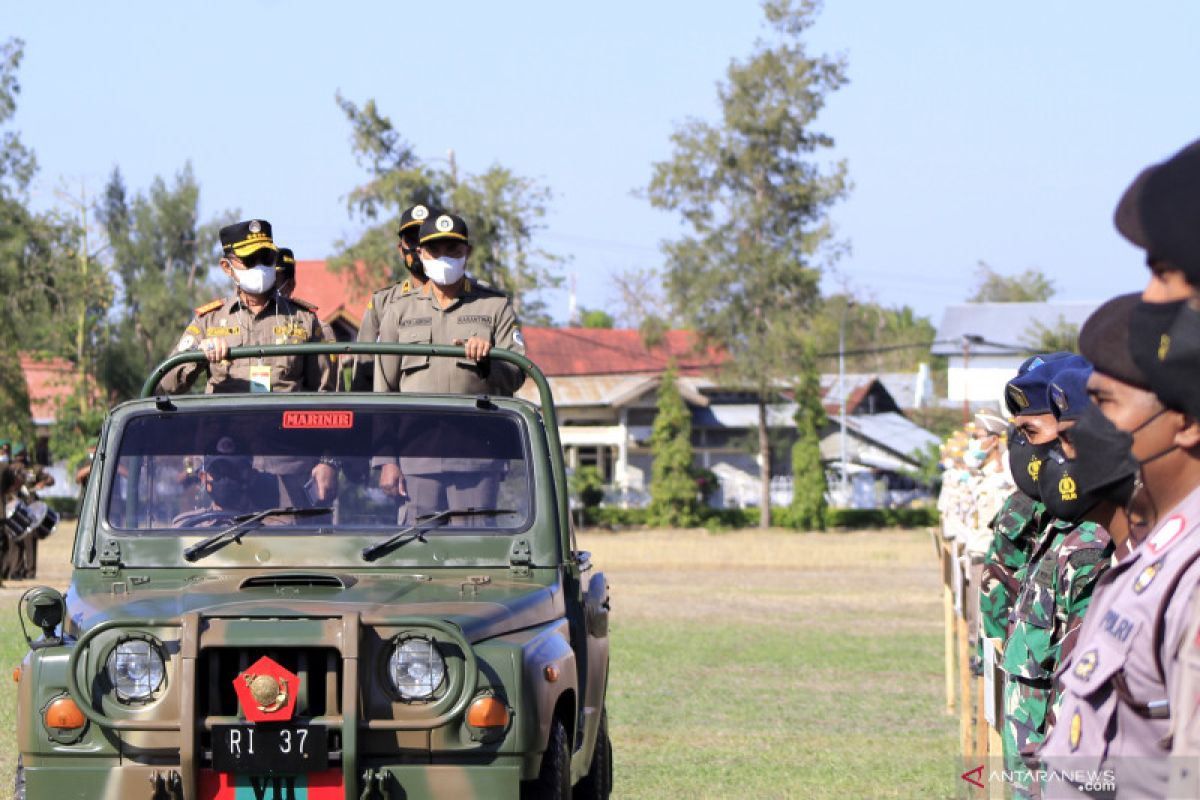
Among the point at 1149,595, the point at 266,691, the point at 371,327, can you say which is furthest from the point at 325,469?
the point at 1149,595

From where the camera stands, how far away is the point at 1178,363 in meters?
3.09

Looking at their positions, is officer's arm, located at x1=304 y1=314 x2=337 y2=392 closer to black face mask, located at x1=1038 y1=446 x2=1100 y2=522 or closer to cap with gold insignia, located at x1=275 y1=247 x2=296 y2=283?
cap with gold insignia, located at x1=275 y1=247 x2=296 y2=283

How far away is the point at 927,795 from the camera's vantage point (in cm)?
998

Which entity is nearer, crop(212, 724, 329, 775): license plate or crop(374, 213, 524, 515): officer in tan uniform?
crop(212, 724, 329, 775): license plate

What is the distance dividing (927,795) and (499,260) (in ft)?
142

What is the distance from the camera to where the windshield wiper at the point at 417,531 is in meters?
6.44

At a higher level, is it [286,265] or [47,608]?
[286,265]

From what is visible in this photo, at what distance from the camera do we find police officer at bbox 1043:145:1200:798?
3.02 metres

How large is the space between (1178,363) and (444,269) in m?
5.67

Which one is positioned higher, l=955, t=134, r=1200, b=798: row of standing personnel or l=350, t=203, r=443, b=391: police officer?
l=350, t=203, r=443, b=391: police officer

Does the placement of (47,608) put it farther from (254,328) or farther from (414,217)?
(414,217)

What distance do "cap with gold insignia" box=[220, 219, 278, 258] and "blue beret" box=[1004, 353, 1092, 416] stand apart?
3720mm

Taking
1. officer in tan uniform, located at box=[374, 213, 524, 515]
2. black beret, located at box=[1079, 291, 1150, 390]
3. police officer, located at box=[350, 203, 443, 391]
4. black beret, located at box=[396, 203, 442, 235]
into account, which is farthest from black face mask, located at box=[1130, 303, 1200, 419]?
black beret, located at box=[396, 203, 442, 235]

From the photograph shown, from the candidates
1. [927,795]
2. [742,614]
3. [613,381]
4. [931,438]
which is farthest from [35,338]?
[927,795]
